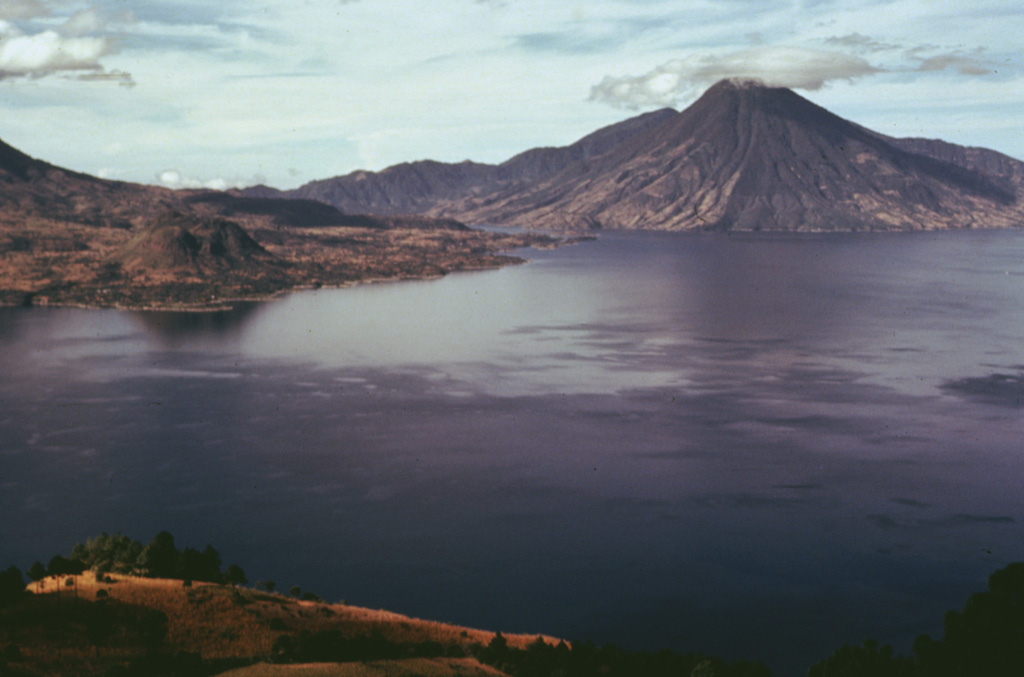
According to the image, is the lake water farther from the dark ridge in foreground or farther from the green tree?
the green tree

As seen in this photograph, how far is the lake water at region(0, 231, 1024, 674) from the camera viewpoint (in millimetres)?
80500

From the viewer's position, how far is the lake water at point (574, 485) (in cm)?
8050

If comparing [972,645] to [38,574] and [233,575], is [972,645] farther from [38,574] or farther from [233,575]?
[38,574]

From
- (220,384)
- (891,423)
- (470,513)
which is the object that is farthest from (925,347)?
(220,384)

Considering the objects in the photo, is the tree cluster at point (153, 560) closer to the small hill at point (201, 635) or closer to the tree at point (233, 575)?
the tree at point (233, 575)

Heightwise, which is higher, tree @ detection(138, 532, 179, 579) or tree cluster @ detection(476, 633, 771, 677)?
tree @ detection(138, 532, 179, 579)

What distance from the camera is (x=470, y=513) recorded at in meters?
A: 97.9

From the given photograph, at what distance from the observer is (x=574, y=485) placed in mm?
106000

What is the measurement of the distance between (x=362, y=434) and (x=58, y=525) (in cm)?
4274

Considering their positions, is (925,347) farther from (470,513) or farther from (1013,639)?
(1013,639)

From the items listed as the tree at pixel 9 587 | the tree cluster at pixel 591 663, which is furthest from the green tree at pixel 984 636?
the tree at pixel 9 587

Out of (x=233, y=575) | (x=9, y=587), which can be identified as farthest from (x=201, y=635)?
(x=233, y=575)

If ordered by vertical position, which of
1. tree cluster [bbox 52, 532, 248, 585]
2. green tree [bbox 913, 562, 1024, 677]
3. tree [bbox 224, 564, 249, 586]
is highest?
green tree [bbox 913, 562, 1024, 677]

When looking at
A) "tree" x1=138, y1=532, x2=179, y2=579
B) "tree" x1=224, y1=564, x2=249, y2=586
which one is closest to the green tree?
"tree" x1=224, y1=564, x2=249, y2=586
